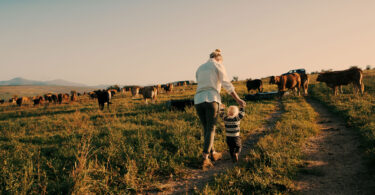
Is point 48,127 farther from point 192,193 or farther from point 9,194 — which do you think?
point 192,193

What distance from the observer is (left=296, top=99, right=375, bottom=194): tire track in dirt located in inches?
127

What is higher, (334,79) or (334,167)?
(334,79)

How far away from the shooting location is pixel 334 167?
13.2 feet

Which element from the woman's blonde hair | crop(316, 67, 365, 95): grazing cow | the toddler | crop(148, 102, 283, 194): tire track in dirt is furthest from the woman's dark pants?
crop(316, 67, 365, 95): grazing cow

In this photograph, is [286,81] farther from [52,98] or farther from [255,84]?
[52,98]

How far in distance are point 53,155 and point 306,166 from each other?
21.0 feet

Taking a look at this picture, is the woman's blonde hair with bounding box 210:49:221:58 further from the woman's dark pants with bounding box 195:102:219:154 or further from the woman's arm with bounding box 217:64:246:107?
the woman's dark pants with bounding box 195:102:219:154

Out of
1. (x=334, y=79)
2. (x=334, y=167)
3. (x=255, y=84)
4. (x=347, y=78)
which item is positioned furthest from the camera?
(x=255, y=84)

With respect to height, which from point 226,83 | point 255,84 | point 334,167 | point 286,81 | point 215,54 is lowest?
point 334,167

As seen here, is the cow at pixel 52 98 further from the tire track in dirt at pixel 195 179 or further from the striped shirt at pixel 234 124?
the striped shirt at pixel 234 124

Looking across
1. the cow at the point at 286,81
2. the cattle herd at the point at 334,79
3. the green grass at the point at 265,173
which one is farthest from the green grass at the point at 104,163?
the cattle herd at the point at 334,79

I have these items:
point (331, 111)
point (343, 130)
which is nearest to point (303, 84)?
point (331, 111)

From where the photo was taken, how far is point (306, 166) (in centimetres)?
408

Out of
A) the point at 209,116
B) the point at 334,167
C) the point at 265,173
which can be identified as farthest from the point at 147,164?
the point at 334,167
